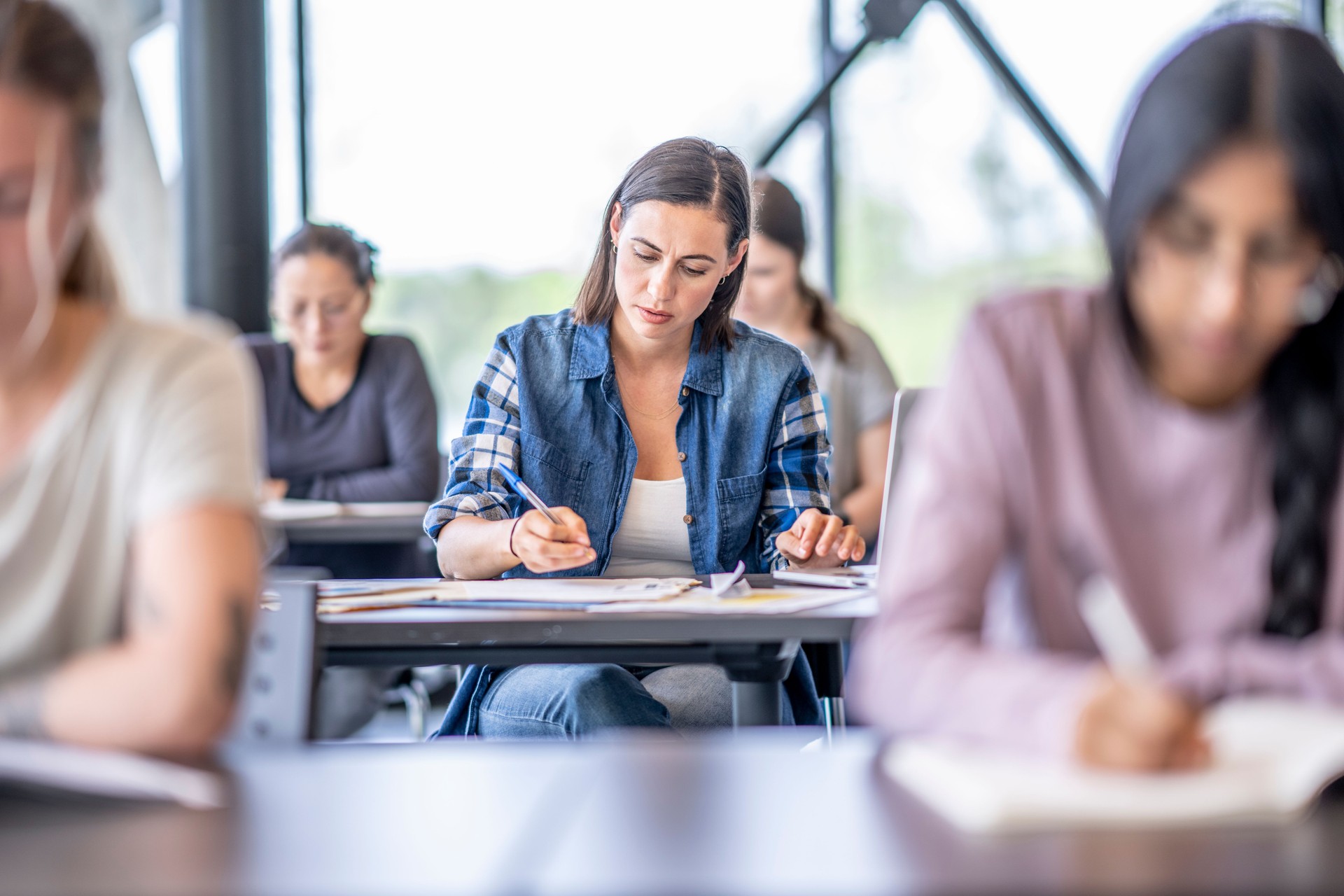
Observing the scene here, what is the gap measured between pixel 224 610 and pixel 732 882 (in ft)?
1.66

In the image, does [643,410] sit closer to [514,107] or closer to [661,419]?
[661,419]

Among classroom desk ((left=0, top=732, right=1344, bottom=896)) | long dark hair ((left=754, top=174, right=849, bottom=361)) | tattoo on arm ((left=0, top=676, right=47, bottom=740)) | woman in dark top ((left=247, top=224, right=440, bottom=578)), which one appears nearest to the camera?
classroom desk ((left=0, top=732, right=1344, bottom=896))

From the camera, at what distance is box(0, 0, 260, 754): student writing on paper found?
100cm

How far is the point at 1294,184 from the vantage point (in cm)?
105

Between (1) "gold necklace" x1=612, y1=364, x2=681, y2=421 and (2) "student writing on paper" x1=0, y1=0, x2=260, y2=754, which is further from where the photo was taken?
(1) "gold necklace" x1=612, y1=364, x2=681, y2=421

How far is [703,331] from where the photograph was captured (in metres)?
2.41

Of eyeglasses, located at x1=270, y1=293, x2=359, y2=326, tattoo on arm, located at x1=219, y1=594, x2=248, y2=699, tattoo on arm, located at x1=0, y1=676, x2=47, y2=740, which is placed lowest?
tattoo on arm, located at x1=0, y1=676, x2=47, y2=740

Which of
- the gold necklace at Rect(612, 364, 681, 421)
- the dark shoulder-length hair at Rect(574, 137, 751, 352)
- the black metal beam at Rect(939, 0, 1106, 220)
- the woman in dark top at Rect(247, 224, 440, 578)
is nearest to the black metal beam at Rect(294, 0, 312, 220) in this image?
the woman in dark top at Rect(247, 224, 440, 578)

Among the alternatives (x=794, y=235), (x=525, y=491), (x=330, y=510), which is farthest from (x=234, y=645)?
(x=794, y=235)

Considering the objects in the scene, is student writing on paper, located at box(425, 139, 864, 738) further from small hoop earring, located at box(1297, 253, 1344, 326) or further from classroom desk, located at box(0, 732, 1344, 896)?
classroom desk, located at box(0, 732, 1344, 896)

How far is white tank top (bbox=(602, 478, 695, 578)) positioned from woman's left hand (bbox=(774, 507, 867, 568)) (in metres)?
0.18

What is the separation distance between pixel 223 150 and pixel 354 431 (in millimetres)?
1328

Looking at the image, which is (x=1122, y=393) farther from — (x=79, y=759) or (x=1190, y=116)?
(x=79, y=759)

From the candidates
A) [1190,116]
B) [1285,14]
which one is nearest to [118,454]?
[1190,116]
